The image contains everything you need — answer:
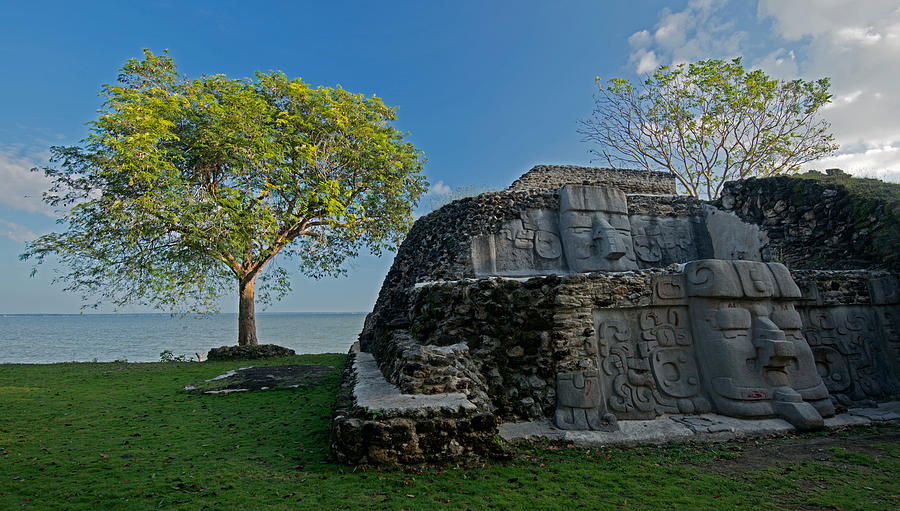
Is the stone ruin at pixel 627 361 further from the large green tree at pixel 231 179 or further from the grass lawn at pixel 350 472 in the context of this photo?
the large green tree at pixel 231 179

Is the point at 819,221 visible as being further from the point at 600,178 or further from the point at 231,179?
the point at 231,179

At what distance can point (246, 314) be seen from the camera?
14.8m

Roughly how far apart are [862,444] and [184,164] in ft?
55.1

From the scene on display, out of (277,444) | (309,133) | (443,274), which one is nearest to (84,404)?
(277,444)

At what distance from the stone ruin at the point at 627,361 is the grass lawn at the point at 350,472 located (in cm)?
34

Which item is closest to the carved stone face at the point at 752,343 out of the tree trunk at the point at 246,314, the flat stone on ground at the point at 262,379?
the flat stone on ground at the point at 262,379

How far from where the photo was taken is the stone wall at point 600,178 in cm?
1485

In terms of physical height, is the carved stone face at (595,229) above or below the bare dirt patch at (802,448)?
above

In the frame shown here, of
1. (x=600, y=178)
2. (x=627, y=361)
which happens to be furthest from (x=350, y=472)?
(x=600, y=178)

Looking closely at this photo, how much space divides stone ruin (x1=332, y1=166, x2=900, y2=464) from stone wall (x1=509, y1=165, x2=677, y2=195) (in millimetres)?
8245

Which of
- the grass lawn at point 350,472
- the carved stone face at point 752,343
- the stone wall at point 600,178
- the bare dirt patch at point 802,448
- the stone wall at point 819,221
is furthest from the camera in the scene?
the stone wall at point 600,178

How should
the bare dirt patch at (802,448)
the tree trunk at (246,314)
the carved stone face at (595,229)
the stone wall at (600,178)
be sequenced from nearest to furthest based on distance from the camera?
the bare dirt patch at (802,448) < the carved stone face at (595,229) < the tree trunk at (246,314) < the stone wall at (600,178)

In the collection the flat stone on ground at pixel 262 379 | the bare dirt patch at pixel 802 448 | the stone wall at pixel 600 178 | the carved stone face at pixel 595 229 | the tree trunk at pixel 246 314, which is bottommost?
the bare dirt patch at pixel 802 448

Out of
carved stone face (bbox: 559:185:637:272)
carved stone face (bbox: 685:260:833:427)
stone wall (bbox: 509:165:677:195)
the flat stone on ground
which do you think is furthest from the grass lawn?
stone wall (bbox: 509:165:677:195)
